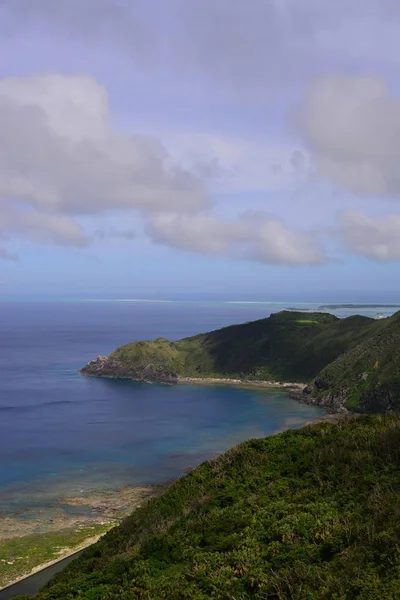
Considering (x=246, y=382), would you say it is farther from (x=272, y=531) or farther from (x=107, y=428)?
(x=272, y=531)

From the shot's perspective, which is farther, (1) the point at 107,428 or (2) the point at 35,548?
(1) the point at 107,428

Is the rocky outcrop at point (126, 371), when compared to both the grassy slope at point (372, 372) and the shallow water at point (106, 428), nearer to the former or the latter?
the shallow water at point (106, 428)

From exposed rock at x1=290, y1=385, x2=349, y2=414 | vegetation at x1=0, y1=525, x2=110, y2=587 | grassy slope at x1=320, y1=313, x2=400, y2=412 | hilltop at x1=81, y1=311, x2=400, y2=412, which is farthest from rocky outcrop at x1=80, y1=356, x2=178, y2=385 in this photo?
vegetation at x1=0, y1=525, x2=110, y2=587

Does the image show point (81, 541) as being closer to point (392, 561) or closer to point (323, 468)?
point (323, 468)

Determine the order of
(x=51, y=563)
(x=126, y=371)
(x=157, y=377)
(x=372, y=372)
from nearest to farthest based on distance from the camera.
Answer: (x=51, y=563)
(x=372, y=372)
(x=157, y=377)
(x=126, y=371)

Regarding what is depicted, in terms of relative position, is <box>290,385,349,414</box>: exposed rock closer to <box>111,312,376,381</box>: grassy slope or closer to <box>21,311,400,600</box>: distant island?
<box>111,312,376,381</box>: grassy slope

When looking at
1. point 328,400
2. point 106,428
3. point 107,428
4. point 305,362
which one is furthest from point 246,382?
point 106,428

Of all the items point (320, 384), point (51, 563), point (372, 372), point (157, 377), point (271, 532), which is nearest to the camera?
point (271, 532)
